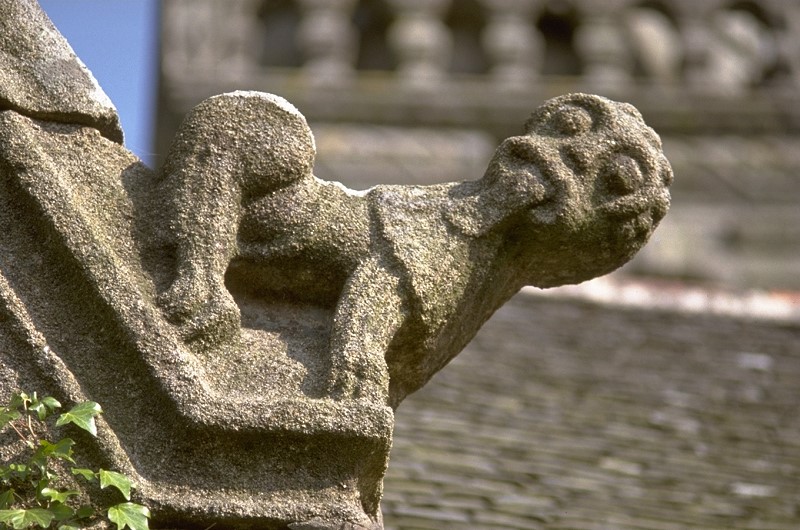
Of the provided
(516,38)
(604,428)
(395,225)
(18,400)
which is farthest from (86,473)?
(516,38)

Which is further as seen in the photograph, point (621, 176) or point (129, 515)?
point (621, 176)

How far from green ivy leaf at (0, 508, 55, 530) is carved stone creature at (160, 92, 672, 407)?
42cm

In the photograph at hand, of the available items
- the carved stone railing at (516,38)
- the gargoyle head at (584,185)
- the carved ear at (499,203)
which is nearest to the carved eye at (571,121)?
the gargoyle head at (584,185)

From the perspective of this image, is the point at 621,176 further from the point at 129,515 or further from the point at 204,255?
the point at 129,515

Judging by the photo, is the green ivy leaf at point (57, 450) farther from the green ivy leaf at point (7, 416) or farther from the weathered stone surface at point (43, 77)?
the weathered stone surface at point (43, 77)

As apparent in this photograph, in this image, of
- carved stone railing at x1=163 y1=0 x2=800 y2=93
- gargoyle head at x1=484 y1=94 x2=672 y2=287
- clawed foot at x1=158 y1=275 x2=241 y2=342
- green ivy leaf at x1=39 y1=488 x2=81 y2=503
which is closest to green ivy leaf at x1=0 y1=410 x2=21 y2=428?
green ivy leaf at x1=39 y1=488 x2=81 y2=503

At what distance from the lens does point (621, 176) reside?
350 cm

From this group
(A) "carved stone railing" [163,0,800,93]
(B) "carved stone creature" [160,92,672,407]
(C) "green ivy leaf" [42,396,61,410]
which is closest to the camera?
(C) "green ivy leaf" [42,396,61,410]

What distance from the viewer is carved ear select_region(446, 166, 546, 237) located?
3467mm

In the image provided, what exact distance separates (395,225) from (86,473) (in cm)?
73

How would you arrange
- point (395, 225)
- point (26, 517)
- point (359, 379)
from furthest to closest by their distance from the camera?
point (395, 225) < point (359, 379) < point (26, 517)

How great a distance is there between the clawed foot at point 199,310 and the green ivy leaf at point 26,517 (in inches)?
15.1

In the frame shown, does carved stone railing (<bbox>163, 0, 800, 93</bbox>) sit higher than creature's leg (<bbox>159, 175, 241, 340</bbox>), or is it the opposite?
carved stone railing (<bbox>163, 0, 800, 93</bbox>)

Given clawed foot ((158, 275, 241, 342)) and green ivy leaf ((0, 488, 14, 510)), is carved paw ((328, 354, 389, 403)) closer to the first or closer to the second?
clawed foot ((158, 275, 241, 342))
